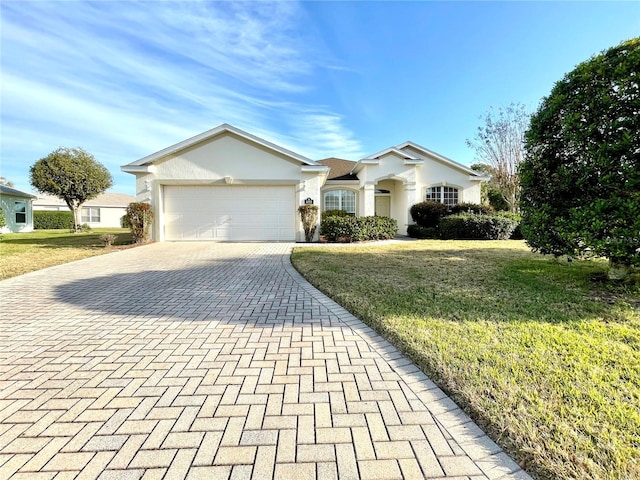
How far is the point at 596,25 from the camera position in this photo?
28.8 ft

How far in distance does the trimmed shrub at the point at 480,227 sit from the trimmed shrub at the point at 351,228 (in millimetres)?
3915

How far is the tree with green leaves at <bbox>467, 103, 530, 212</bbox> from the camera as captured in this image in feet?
63.6

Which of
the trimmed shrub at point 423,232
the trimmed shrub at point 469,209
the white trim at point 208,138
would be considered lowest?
the trimmed shrub at point 423,232

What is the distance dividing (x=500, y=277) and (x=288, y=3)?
35.3ft

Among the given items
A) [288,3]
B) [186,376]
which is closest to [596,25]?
[288,3]

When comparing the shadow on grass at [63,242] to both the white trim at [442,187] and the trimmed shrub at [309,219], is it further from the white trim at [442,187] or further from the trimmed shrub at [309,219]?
the white trim at [442,187]

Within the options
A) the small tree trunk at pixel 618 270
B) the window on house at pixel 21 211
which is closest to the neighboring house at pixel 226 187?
the small tree trunk at pixel 618 270

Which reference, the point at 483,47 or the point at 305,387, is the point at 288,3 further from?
the point at 305,387

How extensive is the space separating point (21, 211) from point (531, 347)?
36672 millimetres

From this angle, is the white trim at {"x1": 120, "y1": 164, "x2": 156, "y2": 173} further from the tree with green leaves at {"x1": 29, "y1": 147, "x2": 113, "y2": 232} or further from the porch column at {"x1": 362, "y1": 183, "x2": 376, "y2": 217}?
the tree with green leaves at {"x1": 29, "y1": 147, "x2": 113, "y2": 232}

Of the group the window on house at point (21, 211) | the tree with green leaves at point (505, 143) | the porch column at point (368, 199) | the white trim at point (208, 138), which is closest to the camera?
the white trim at point (208, 138)

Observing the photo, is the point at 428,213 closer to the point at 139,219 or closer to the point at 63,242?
the point at 139,219

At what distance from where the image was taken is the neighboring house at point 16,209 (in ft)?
78.7

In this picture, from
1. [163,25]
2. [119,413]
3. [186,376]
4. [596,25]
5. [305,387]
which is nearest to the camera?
[119,413]
